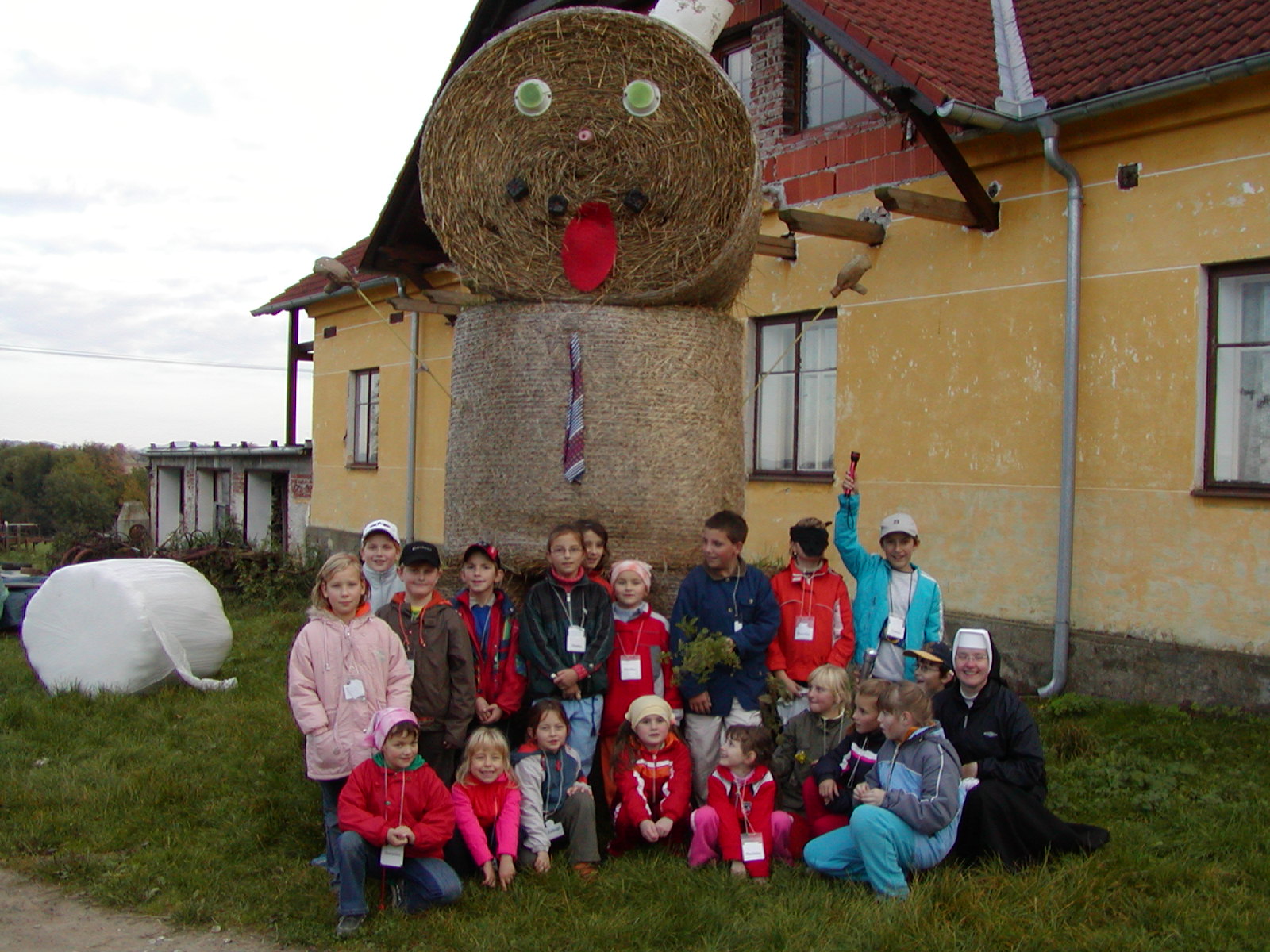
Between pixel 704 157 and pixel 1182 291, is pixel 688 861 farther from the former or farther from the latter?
pixel 1182 291

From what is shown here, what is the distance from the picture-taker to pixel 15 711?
21.4 ft

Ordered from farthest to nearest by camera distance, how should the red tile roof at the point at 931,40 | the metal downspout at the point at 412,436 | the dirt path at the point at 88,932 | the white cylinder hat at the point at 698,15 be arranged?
the metal downspout at the point at 412,436 < the red tile roof at the point at 931,40 < the white cylinder hat at the point at 698,15 < the dirt path at the point at 88,932

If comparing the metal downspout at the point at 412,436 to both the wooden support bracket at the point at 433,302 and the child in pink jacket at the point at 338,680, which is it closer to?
the wooden support bracket at the point at 433,302

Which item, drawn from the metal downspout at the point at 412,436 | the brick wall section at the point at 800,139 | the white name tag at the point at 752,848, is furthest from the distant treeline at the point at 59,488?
the white name tag at the point at 752,848

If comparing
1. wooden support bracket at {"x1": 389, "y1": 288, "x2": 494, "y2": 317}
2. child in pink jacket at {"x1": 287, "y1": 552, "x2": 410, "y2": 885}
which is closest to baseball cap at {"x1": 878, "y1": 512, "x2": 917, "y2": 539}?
child in pink jacket at {"x1": 287, "y1": 552, "x2": 410, "y2": 885}

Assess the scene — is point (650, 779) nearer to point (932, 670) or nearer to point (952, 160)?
point (932, 670)

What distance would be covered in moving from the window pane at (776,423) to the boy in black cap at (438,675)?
195 inches

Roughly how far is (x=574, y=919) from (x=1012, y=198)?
549 centimetres

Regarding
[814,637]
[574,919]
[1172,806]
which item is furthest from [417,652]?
[1172,806]

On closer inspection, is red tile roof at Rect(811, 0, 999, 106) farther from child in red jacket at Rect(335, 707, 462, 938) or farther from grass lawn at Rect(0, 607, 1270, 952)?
child in red jacket at Rect(335, 707, 462, 938)

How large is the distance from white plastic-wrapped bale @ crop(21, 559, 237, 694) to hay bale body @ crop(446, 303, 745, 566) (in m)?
3.39

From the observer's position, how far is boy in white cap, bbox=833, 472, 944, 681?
15.3 feet

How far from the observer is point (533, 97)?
5020 mm

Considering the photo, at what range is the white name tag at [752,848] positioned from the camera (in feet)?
12.9
